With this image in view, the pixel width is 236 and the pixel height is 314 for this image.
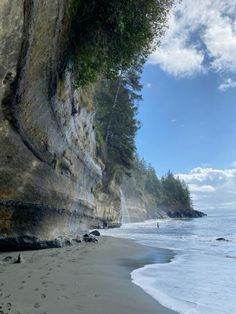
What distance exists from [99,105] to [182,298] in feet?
111

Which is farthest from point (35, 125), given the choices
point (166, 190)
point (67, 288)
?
point (166, 190)

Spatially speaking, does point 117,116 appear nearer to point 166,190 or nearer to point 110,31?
point 110,31

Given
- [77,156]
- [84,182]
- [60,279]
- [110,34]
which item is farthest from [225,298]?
[84,182]

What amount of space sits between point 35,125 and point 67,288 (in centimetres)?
561

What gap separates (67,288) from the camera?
7.17 meters

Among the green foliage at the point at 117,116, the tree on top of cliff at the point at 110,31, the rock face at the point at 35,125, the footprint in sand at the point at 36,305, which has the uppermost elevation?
the green foliage at the point at 117,116

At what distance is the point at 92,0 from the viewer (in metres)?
11.8

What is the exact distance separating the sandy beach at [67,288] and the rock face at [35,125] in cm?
171

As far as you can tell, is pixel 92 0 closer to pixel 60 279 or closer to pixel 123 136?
pixel 60 279

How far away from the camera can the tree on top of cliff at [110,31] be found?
1184 centimetres

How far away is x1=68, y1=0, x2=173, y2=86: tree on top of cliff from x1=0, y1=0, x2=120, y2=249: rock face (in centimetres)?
87

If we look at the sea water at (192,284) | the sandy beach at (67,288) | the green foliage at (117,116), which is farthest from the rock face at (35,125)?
the green foliage at (117,116)

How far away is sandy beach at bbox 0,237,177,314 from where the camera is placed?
5.79 meters

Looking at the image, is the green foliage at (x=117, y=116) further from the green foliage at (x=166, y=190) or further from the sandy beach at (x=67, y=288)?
the green foliage at (x=166, y=190)
